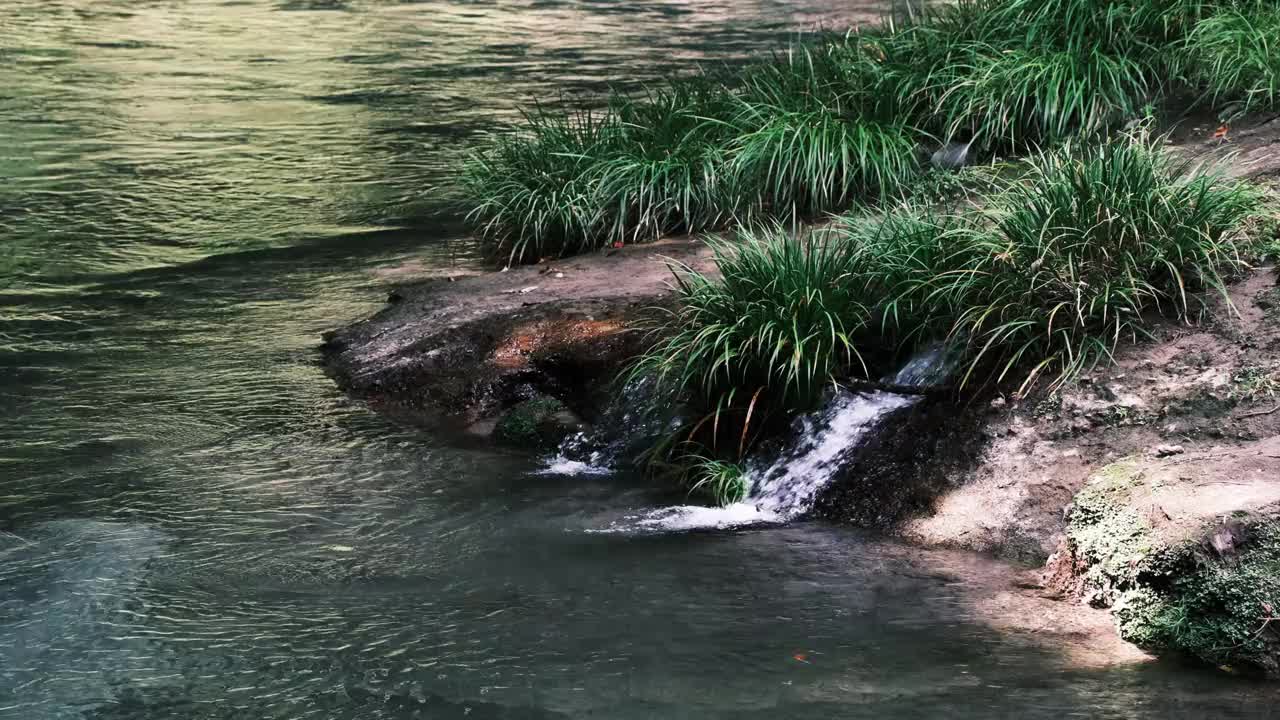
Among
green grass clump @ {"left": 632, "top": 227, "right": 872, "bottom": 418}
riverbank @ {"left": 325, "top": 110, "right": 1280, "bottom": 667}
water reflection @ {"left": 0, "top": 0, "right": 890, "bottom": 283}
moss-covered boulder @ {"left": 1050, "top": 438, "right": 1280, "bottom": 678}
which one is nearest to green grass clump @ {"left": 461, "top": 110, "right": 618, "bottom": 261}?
riverbank @ {"left": 325, "top": 110, "right": 1280, "bottom": 667}

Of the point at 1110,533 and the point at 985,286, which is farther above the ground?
the point at 985,286

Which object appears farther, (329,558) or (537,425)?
(537,425)

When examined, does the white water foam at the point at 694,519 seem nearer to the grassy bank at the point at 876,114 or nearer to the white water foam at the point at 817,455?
the white water foam at the point at 817,455

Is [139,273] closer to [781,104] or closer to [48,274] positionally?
[48,274]

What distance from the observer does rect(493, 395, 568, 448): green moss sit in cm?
770

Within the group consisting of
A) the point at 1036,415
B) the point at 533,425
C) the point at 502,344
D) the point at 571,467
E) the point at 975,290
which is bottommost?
the point at 571,467

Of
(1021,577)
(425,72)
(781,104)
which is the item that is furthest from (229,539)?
(425,72)

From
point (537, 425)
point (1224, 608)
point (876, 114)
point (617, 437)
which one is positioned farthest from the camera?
point (876, 114)

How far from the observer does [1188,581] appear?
5238mm

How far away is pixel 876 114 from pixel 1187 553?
17.0 feet

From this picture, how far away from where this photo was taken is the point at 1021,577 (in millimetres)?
5930

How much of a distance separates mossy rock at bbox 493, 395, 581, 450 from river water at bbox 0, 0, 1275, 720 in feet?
0.66

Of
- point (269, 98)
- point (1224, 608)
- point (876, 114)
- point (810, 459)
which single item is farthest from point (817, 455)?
point (269, 98)

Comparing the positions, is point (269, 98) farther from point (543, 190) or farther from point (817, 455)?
point (817, 455)
